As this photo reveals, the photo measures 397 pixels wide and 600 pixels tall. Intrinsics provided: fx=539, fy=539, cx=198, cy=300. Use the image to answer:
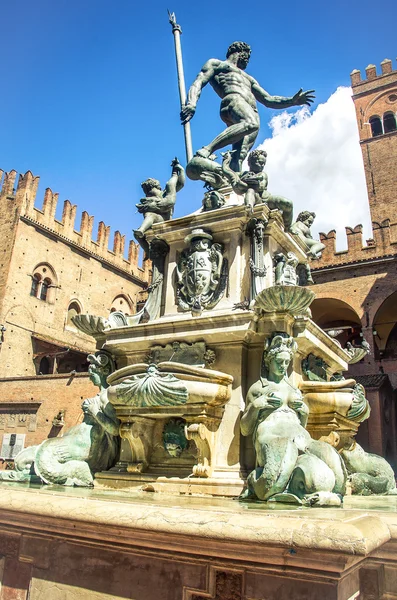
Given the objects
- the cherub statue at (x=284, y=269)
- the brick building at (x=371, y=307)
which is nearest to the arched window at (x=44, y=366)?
the brick building at (x=371, y=307)

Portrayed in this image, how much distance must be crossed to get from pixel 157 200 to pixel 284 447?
3821 mm

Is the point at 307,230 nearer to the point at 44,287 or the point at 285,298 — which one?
the point at 285,298

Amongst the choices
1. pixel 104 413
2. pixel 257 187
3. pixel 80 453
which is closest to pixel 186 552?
pixel 104 413

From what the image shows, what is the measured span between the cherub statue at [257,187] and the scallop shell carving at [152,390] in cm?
224

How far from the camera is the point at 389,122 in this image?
40.2 m

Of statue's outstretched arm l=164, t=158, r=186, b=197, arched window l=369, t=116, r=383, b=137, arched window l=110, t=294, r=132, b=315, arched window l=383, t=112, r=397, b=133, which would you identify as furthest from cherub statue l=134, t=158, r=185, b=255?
arched window l=369, t=116, r=383, b=137

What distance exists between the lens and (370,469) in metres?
5.94

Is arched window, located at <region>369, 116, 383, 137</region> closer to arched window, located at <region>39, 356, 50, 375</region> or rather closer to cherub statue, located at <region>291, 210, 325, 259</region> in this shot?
arched window, located at <region>39, 356, 50, 375</region>

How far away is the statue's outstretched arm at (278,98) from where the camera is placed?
768 centimetres

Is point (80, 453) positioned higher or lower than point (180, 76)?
lower

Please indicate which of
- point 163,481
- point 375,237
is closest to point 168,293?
point 163,481

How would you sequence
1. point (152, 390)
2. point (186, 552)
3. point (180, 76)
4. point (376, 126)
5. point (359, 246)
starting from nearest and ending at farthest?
1. point (186, 552)
2. point (152, 390)
3. point (180, 76)
4. point (359, 246)
5. point (376, 126)

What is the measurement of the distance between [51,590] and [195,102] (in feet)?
19.8

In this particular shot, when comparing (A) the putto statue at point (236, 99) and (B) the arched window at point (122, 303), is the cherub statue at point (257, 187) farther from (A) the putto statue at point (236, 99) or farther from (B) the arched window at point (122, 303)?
(B) the arched window at point (122, 303)
